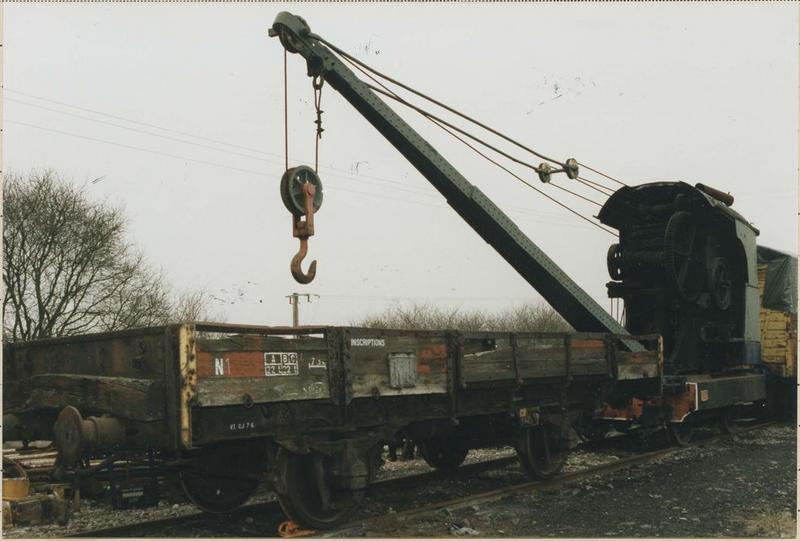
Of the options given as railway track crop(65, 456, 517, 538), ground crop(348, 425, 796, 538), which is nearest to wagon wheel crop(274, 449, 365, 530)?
ground crop(348, 425, 796, 538)

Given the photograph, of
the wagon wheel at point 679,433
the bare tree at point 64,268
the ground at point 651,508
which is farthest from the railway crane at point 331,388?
the bare tree at point 64,268

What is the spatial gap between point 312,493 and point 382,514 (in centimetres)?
101

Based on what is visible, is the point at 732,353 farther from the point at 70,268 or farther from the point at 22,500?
the point at 70,268

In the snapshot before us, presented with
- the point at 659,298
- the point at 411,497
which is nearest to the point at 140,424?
the point at 411,497

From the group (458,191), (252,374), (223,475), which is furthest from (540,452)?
(252,374)

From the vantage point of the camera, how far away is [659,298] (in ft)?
41.0

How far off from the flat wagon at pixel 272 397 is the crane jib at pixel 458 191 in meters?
1.51

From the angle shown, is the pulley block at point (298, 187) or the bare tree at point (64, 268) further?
the bare tree at point (64, 268)

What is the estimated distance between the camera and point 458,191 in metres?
9.30

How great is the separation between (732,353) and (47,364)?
1072 cm

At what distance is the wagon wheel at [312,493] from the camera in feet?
21.0

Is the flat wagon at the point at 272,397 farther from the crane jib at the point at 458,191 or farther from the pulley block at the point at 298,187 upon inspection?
→ the crane jib at the point at 458,191

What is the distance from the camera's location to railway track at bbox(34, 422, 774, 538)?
6730mm

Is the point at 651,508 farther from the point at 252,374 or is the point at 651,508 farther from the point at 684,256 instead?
the point at 684,256
